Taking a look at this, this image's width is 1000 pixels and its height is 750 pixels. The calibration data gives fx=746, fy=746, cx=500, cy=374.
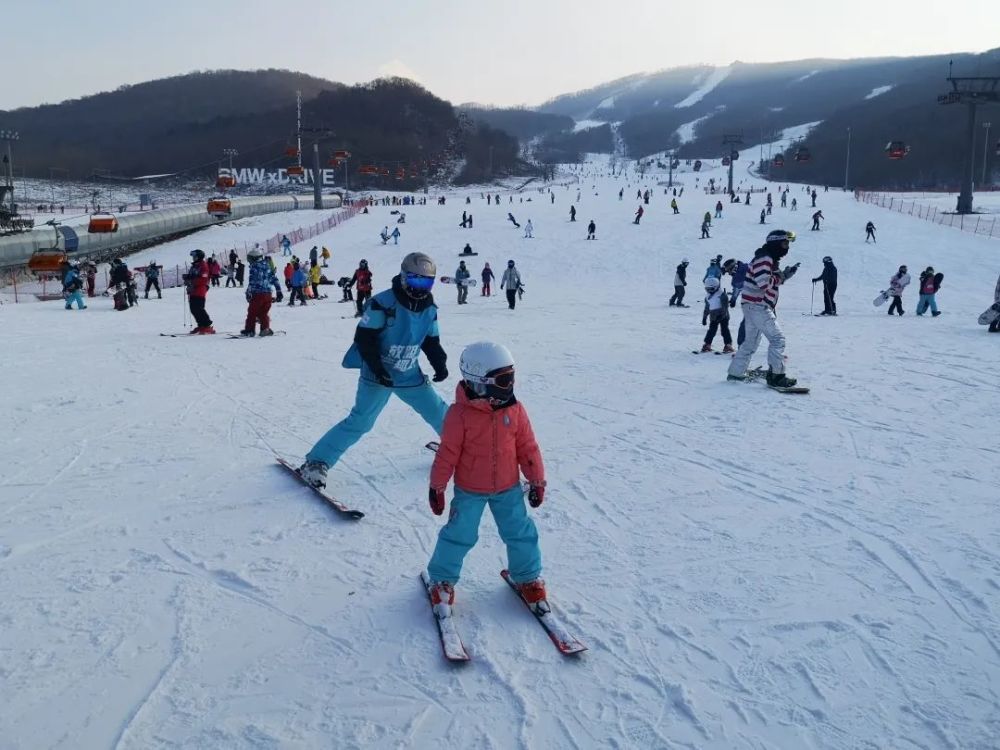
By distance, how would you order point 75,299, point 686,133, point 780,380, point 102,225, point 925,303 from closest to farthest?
point 780,380
point 925,303
point 75,299
point 102,225
point 686,133

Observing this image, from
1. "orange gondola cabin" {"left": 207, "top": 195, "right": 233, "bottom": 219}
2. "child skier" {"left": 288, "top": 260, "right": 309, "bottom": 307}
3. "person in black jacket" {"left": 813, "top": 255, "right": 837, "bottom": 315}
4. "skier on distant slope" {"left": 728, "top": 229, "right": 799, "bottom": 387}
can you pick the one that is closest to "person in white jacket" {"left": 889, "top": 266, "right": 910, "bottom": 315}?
"person in black jacket" {"left": 813, "top": 255, "right": 837, "bottom": 315}

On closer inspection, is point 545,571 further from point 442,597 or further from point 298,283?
point 298,283

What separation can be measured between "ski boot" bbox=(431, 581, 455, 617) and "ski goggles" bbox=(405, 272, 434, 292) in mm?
1737

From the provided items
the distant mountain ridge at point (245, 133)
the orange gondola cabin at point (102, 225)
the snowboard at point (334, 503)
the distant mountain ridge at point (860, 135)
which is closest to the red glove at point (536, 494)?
the snowboard at point (334, 503)

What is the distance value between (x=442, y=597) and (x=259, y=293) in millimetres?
9086

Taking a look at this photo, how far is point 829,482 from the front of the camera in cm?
529

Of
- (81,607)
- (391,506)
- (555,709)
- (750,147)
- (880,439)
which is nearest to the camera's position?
(555,709)

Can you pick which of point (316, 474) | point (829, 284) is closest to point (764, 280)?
point (316, 474)

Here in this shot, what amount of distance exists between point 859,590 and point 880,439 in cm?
297

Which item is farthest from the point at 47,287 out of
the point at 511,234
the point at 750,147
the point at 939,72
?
the point at 939,72

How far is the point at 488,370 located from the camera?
3.13 metres

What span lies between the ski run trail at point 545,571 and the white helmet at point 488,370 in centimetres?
112

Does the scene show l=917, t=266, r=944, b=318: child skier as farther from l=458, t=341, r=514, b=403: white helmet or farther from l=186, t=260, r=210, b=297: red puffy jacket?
l=458, t=341, r=514, b=403: white helmet

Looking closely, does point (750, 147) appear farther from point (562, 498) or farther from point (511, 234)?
point (562, 498)
